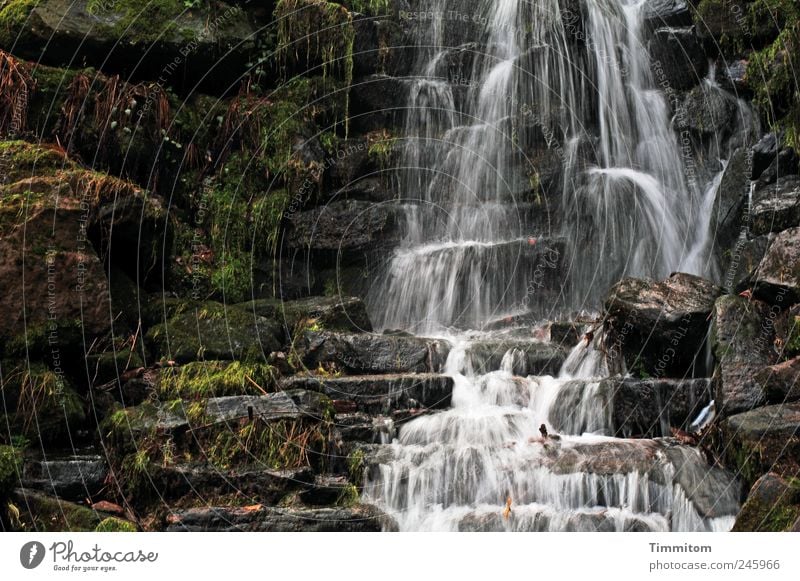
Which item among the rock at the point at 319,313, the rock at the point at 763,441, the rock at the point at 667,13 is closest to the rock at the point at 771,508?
the rock at the point at 763,441

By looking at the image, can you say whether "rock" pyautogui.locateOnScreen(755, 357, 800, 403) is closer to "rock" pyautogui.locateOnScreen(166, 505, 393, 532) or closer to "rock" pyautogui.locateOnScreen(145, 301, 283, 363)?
"rock" pyautogui.locateOnScreen(166, 505, 393, 532)

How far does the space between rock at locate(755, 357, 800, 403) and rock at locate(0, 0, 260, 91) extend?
8195 mm

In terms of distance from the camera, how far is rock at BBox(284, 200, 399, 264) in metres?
11.2

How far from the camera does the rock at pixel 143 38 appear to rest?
10273 millimetres

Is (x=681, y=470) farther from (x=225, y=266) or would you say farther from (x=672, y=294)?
(x=225, y=266)

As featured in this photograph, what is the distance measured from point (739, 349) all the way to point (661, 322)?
0.86 m

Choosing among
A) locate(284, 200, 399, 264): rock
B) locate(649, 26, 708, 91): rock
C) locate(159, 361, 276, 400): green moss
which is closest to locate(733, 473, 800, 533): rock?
locate(159, 361, 276, 400): green moss

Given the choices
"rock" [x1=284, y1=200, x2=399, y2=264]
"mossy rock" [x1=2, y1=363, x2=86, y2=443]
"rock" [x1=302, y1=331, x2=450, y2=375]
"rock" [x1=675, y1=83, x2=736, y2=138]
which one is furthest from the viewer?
"rock" [x1=675, y1=83, x2=736, y2=138]

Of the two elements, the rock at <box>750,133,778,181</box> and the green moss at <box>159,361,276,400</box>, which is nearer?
the green moss at <box>159,361,276,400</box>

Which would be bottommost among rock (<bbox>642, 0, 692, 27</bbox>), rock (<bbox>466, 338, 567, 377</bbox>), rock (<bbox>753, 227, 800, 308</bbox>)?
rock (<bbox>466, 338, 567, 377</bbox>)

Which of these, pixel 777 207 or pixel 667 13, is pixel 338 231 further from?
pixel 667 13

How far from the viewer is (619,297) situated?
8578 mm

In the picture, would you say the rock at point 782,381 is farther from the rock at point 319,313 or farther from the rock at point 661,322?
the rock at point 319,313
